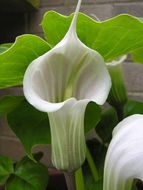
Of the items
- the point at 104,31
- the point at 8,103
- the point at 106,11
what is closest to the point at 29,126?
the point at 8,103

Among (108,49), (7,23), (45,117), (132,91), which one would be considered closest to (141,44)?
(108,49)

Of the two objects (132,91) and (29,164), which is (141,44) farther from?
(132,91)

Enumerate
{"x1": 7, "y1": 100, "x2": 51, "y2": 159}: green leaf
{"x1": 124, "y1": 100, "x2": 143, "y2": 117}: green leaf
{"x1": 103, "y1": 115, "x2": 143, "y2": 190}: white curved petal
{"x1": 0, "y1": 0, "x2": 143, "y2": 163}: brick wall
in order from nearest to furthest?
{"x1": 103, "y1": 115, "x2": 143, "y2": 190}: white curved petal
{"x1": 7, "y1": 100, "x2": 51, "y2": 159}: green leaf
{"x1": 124, "y1": 100, "x2": 143, "y2": 117}: green leaf
{"x1": 0, "y1": 0, "x2": 143, "y2": 163}: brick wall

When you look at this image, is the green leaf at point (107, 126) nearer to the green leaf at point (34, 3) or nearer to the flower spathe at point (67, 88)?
the flower spathe at point (67, 88)

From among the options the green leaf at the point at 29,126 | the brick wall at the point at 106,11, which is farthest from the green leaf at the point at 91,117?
the brick wall at the point at 106,11

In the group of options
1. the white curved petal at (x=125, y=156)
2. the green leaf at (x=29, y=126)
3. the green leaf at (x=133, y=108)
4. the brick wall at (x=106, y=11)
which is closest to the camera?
the white curved petal at (x=125, y=156)

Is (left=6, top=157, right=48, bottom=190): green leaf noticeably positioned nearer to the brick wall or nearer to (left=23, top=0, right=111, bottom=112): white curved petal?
(left=23, top=0, right=111, bottom=112): white curved petal

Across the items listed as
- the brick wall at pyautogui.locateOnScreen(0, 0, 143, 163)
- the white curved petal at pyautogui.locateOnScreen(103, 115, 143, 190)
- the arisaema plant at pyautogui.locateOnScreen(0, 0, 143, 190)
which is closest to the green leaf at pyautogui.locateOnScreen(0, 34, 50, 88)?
the arisaema plant at pyautogui.locateOnScreen(0, 0, 143, 190)
